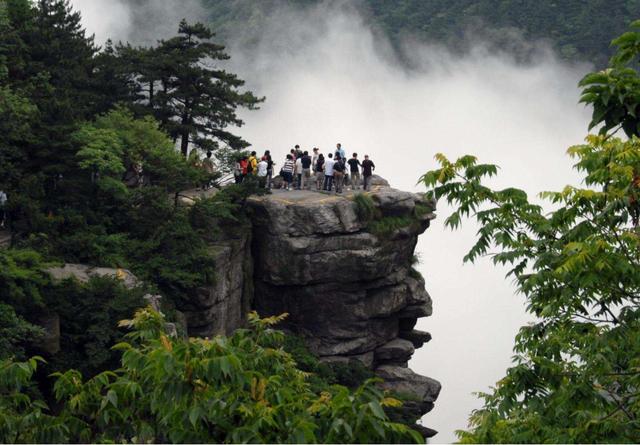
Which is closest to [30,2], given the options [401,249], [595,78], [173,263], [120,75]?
[120,75]

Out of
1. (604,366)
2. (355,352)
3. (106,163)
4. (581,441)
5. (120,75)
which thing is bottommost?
(581,441)

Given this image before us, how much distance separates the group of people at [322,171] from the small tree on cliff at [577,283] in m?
26.6

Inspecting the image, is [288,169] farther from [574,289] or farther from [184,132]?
[574,289]

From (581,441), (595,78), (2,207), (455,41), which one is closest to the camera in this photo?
(595,78)

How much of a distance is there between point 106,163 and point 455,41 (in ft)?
288

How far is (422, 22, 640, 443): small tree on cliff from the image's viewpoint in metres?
13.0

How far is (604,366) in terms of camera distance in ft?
43.8

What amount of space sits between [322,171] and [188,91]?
6.25 meters

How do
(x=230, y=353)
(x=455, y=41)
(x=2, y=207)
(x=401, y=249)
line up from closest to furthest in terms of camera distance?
(x=230, y=353)
(x=2, y=207)
(x=401, y=249)
(x=455, y=41)

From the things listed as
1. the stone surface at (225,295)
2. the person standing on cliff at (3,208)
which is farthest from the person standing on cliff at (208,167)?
the person standing on cliff at (3,208)

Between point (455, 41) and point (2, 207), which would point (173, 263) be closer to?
point (2, 207)

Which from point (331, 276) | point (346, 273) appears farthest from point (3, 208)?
point (346, 273)

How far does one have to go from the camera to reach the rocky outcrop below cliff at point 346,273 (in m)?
41.7

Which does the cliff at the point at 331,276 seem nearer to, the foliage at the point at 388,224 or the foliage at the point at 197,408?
the foliage at the point at 388,224
